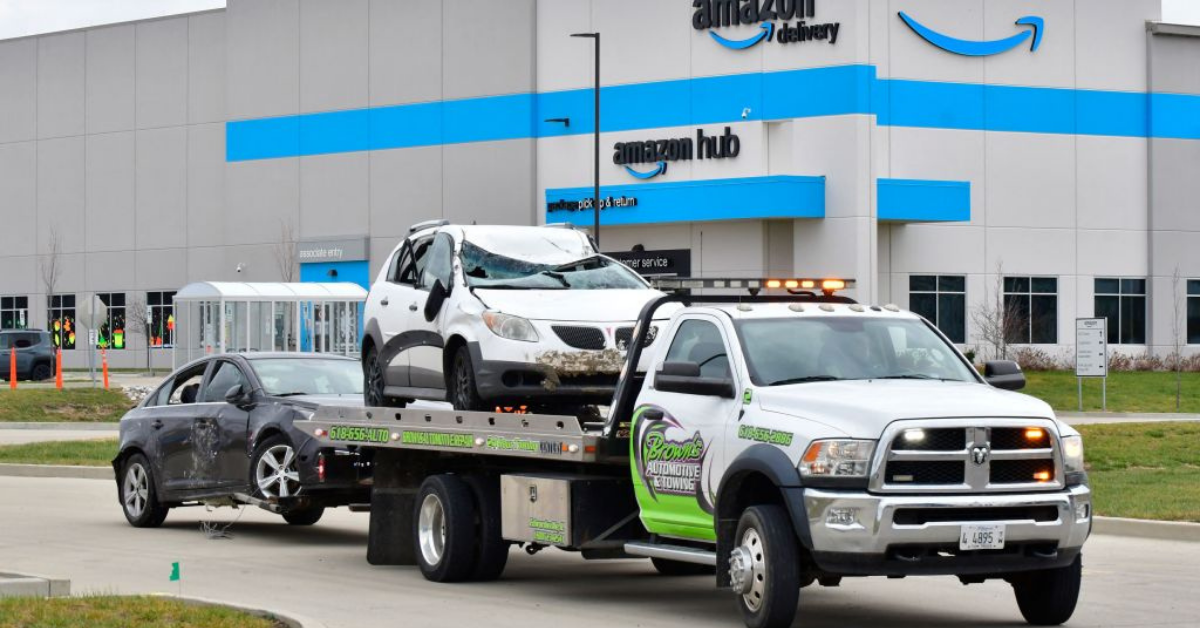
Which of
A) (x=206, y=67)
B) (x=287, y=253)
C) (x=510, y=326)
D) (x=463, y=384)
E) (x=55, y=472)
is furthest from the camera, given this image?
(x=206, y=67)

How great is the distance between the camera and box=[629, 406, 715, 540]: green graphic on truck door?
38.2 feet

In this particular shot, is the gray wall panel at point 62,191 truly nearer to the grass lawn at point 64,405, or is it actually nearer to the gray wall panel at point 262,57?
the gray wall panel at point 262,57

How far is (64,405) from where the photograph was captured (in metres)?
41.2

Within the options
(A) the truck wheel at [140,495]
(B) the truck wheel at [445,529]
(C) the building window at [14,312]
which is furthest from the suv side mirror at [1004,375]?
(C) the building window at [14,312]

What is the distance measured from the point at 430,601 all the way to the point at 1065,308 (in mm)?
47640

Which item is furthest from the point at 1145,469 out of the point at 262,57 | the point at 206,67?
the point at 206,67

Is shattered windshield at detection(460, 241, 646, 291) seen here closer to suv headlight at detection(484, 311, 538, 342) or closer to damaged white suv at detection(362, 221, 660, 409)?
damaged white suv at detection(362, 221, 660, 409)

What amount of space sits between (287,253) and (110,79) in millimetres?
13555

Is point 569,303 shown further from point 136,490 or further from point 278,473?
point 136,490

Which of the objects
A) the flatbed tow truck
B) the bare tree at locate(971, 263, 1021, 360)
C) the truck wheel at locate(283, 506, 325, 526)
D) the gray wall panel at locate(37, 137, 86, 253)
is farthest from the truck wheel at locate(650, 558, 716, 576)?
A: the gray wall panel at locate(37, 137, 86, 253)

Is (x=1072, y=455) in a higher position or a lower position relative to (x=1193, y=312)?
lower

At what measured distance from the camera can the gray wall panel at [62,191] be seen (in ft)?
248

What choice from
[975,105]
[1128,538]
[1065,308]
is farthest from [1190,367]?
[1128,538]

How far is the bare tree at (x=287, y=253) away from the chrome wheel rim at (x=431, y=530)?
172 ft
